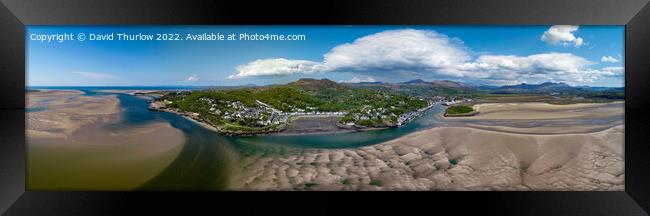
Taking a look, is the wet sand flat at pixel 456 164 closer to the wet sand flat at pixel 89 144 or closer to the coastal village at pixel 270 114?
the coastal village at pixel 270 114

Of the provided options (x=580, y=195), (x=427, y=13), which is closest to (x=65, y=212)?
(x=427, y=13)

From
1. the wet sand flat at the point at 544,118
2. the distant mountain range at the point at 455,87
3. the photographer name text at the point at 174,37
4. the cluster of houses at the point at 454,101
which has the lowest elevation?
the wet sand flat at the point at 544,118

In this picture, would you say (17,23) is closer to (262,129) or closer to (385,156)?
(262,129)

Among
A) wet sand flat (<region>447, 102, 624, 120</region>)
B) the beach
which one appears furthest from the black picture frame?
wet sand flat (<region>447, 102, 624, 120</region>)

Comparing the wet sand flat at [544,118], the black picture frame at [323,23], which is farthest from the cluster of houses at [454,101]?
the black picture frame at [323,23]

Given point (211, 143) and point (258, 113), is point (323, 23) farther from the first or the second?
point (211, 143)

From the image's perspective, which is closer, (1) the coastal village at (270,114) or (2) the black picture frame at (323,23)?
(2) the black picture frame at (323,23)

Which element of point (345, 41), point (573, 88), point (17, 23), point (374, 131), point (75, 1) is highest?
point (75, 1)
